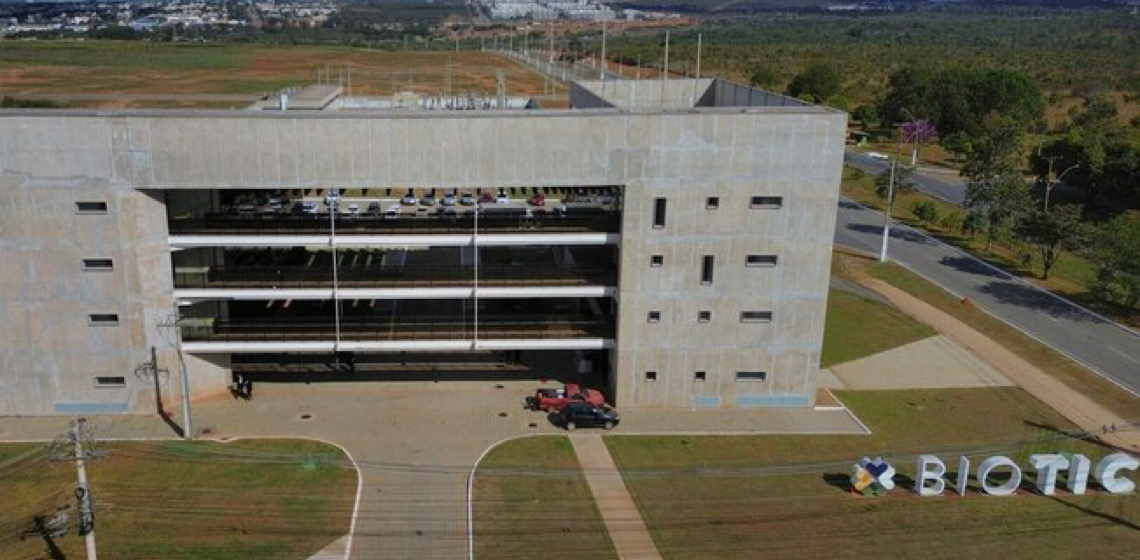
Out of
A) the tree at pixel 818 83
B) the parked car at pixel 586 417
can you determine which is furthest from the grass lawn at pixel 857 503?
the tree at pixel 818 83

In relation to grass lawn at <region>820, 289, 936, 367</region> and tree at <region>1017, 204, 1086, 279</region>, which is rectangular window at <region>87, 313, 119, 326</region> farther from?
tree at <region>1017, 204, 1086, 279</region>

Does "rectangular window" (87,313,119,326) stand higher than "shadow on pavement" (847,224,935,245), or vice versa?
"rectangular window" (87,313,119,326)

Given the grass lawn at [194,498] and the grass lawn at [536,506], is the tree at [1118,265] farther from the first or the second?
the grass lawn at [194,498]

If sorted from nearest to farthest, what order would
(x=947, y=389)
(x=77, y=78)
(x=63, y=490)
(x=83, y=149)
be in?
(x=63, y=490)
(x=83, y=149)
(x=947, y=389)
(x=77, y=78)

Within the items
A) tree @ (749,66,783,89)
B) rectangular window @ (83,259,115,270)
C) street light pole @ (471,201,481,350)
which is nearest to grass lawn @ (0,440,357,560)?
rectangular window @ (83,259,115,270)

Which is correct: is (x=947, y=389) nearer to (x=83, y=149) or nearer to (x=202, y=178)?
(x=202, y=178)

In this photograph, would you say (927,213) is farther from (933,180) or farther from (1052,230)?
(933,180)

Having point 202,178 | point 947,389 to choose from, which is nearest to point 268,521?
point 202,178
